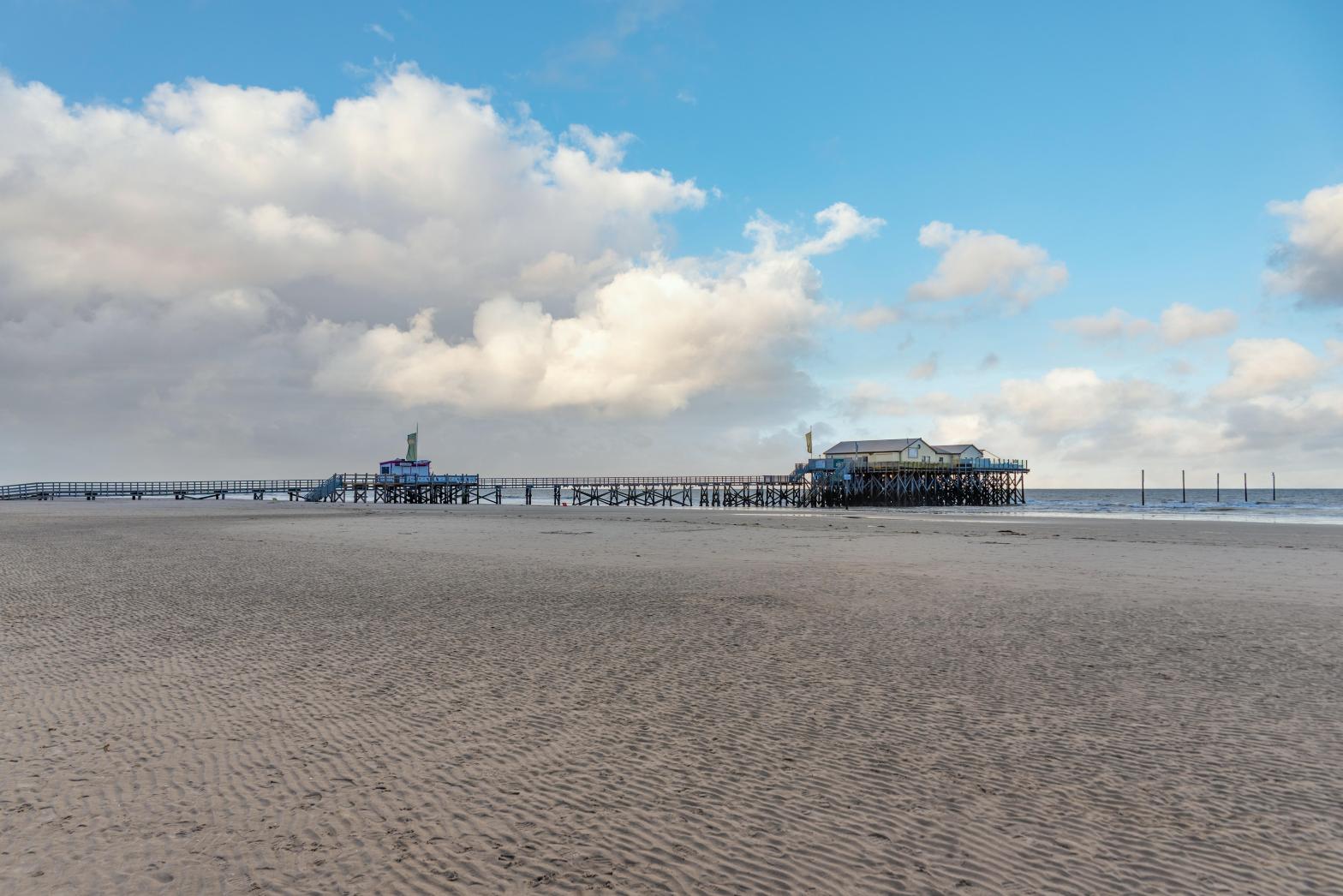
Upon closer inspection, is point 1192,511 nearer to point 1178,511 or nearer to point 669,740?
point 1178,511

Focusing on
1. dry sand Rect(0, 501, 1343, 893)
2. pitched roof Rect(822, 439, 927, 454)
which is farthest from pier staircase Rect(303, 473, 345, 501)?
dry sand Rect(0, 501, 1343, 893)

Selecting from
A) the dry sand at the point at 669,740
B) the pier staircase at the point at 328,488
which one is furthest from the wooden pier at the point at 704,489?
the dry sand at the point at 669,740

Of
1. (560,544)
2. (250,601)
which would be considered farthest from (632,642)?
(560,544)

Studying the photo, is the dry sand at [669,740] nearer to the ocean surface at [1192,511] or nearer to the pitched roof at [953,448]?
the ocean surface at [1192,511]

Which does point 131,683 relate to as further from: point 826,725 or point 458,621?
point 826,725

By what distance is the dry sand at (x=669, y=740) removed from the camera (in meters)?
3.56

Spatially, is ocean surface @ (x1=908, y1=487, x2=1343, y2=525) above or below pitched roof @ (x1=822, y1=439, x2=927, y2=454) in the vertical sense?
below

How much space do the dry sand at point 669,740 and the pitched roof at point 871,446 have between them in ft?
215

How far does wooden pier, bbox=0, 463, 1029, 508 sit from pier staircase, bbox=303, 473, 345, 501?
9cm

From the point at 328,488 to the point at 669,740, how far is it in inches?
3611

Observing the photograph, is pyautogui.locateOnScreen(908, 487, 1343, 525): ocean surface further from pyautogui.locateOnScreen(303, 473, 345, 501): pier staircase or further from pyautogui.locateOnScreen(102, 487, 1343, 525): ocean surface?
pyautogui.locateOnScreen(303, 473, 345, 501): pier staircase

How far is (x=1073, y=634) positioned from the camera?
350 inches

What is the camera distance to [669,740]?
523 centimetres

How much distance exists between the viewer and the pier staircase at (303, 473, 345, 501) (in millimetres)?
87188
